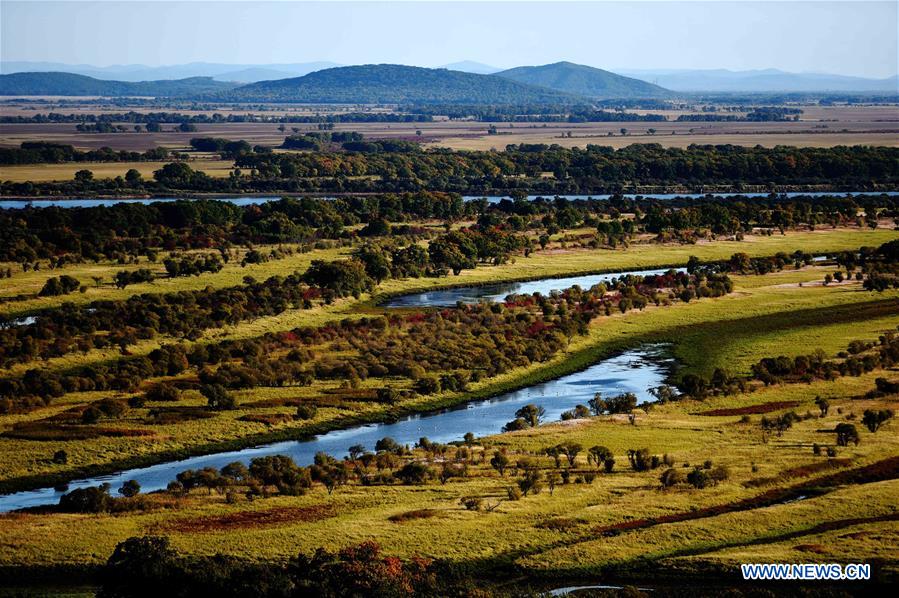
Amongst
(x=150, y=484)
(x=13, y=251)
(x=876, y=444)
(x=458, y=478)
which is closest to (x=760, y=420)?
(x=876, y=444)

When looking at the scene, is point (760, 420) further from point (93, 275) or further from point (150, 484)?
point (93, 275)

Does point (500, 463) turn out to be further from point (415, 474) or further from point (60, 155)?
point (60, 155)

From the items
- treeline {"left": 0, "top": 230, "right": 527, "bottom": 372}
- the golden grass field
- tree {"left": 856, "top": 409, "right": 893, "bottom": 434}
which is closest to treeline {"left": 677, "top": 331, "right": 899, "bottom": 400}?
the golden grass field

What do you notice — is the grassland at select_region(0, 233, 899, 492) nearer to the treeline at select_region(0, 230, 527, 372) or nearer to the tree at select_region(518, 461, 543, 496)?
the treeline at select_region(0, 230, 527, 372)

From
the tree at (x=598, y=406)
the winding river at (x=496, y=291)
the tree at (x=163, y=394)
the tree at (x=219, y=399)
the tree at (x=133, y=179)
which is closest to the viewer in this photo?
the tree at (x=598, y=406)

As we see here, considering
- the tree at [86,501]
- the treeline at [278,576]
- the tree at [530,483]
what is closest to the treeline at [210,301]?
the tree at [86,501]

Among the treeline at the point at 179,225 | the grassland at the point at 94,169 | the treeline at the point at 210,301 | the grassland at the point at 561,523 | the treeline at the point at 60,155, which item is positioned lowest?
the grassland at the point at 561,523

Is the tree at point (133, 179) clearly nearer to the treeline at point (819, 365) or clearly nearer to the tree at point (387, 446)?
the treeline at point (819, 365)
